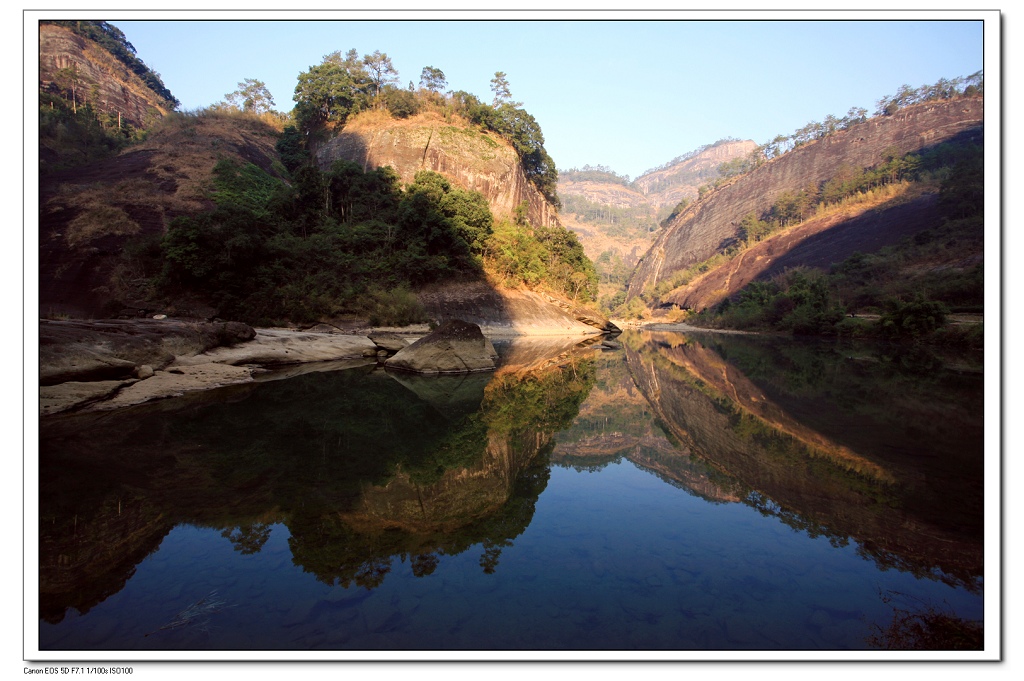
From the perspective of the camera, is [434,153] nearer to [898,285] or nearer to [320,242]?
[320,242]

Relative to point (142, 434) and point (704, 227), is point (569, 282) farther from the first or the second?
point (704, 227)

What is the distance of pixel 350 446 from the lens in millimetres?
5566

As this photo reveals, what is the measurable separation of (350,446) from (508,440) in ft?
6.09

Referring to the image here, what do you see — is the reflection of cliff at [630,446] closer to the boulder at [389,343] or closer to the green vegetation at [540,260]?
the boulder at [389,343]

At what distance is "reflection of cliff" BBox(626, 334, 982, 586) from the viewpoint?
3145 mm

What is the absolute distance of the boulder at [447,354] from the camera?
1310cm

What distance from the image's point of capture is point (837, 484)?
172 inches

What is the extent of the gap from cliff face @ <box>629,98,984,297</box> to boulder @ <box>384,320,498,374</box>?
59.8 m

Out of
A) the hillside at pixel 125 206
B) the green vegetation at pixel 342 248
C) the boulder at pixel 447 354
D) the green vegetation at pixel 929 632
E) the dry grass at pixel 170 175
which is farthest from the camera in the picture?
the dry grass at pixel 170 175

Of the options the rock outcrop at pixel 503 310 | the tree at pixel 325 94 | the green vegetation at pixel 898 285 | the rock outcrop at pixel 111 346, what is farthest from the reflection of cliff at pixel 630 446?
the tree at pixel 325 94

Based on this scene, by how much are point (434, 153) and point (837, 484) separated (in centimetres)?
4420

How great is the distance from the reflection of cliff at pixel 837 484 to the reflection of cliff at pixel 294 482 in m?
1.95

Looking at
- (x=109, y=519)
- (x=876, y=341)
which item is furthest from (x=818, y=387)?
(x=876, y=341)
